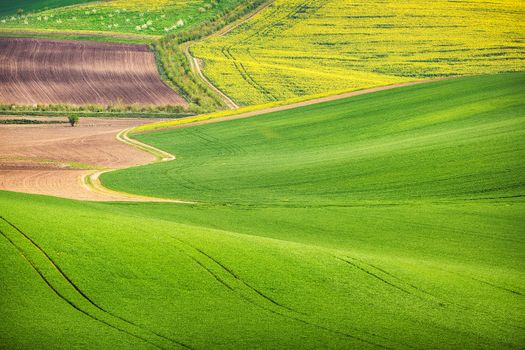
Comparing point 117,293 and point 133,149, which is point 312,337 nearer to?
point 117,293

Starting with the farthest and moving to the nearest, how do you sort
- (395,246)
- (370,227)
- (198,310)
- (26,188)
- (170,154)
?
(170,154) → (26,188) → (370,227) → (395,246) → (198,310)

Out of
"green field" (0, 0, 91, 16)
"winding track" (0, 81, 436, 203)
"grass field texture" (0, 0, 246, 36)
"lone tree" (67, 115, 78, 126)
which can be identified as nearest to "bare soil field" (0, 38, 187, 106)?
"winding track" (0, 81, 436, 203)

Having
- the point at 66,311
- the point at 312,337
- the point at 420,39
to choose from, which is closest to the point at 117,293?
the point at 66,311

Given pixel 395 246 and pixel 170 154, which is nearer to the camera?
pixel 395 246

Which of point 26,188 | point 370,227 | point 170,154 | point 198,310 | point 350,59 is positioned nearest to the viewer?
point 198,310

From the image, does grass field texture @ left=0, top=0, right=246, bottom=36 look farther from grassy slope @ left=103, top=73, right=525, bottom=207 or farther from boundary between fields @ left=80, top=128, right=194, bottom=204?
grassy slope @ left=103, top=73, right=525, bottom=207

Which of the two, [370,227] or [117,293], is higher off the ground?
[117,293]

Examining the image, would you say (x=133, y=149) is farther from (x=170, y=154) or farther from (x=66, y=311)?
(x=66, y=311)
